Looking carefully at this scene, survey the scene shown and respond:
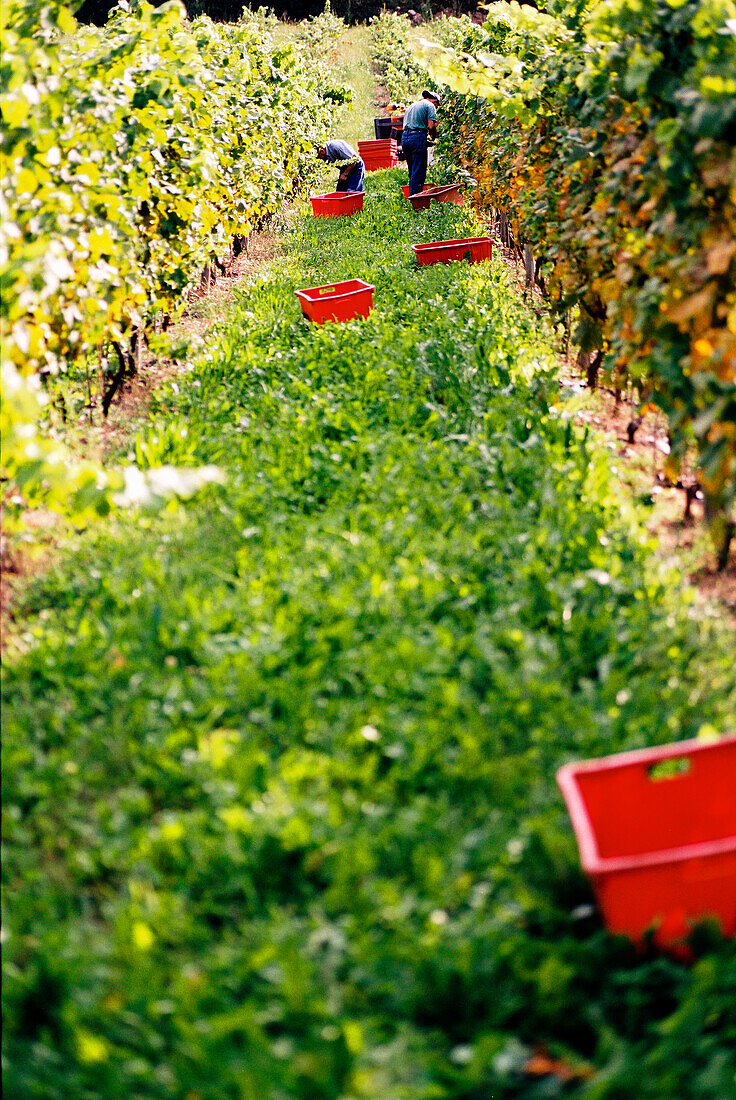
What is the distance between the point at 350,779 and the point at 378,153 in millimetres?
19484

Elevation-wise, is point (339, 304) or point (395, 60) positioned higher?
point (339, 304)

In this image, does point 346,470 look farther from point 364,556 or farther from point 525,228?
point 525,228

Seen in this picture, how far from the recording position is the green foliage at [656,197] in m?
2.75

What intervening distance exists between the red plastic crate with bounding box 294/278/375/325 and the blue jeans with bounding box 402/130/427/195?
6406mm

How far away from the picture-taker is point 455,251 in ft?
27.3

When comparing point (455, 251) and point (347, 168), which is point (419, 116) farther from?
point (455, 251)

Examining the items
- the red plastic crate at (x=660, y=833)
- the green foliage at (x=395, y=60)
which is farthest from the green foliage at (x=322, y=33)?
the red plastic crate at (x=660, y=833)

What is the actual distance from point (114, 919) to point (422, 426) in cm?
302

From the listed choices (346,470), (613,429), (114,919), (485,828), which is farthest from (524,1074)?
(613,429)

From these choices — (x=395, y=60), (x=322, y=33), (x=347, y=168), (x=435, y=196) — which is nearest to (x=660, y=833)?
(x=435, y=196)

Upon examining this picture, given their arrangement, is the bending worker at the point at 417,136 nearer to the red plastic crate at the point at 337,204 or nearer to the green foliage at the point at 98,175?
the red plastic crate at the point at 337,204

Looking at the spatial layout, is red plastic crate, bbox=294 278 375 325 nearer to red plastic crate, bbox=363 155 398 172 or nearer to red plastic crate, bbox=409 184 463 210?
red plastic crate, bbox=409 184 463 210

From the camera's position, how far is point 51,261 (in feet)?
10.1

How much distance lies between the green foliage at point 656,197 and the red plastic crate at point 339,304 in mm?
1631
